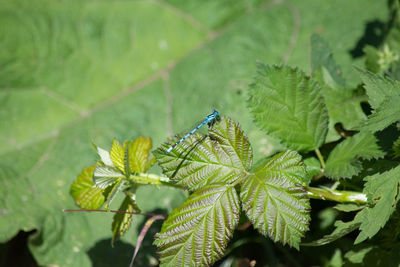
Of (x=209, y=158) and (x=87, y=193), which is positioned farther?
(x=87, y=193)

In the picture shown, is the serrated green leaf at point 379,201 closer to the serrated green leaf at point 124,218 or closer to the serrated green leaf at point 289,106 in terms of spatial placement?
the serrated green leaf at point 289,106

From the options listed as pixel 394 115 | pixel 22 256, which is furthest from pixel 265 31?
pixel 22 256

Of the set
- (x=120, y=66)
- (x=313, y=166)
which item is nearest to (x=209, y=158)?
(x=313, y=166)

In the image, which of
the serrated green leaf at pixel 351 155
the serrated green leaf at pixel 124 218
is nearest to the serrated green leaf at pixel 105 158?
the serrated green leaf at pixel 124 218

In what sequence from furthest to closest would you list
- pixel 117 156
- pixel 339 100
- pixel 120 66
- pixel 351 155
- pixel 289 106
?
pixel 120 66 → pixel 339 100 → pixel 289 106 → pixel 351 155 → pixel 117 156

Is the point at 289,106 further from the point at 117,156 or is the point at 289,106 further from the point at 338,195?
the point at 117,156

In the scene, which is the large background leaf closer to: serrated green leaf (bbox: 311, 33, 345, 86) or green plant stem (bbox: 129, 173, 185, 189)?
serrated green leaf (bbox: 311, 33, 345, 86)

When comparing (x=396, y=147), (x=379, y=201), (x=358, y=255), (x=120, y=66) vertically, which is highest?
(x=120, y=66)
